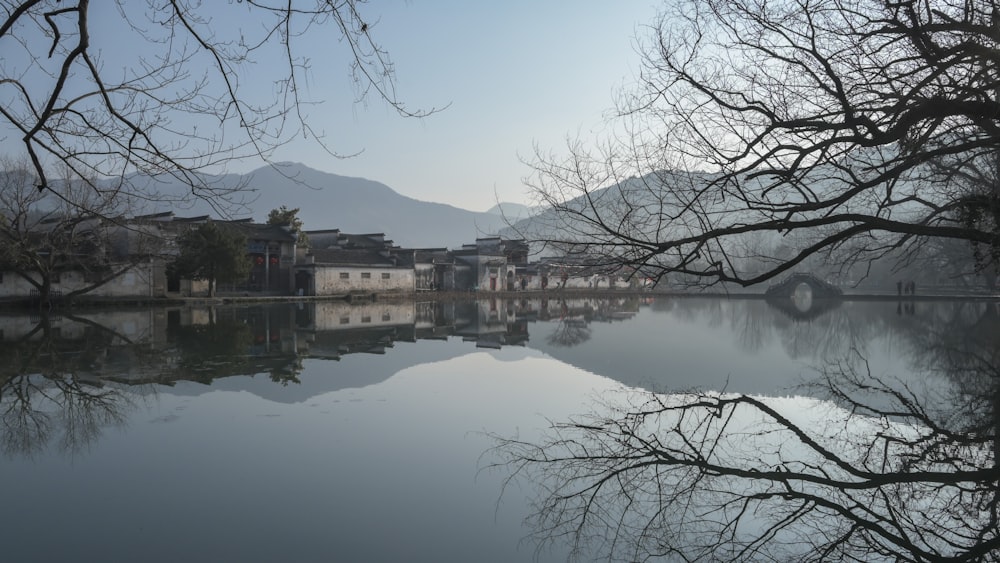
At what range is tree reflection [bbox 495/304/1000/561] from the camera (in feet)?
9.75

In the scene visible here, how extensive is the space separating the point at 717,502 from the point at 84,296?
25.1 meters

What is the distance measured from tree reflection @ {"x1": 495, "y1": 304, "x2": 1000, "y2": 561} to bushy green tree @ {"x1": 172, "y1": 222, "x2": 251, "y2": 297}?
23.2 meters

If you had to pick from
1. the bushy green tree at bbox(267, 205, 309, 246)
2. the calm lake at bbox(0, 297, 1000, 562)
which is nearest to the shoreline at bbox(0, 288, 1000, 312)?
the bushy green tree at bbox(267, 205, 309, 246)

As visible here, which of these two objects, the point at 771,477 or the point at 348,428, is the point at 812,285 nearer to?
the point at 771,477

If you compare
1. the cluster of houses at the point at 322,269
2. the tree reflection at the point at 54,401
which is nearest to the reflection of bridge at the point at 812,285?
the cluster of houses at the point at 322,269

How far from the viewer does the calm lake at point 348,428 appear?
9.62 ft

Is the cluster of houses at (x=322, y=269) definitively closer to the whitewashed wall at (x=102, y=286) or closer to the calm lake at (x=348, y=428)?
the whitewashed wall at (x=102, y=286)

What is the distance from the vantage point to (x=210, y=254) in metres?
25.6

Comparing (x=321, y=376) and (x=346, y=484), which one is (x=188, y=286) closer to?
(x=321, y=376)

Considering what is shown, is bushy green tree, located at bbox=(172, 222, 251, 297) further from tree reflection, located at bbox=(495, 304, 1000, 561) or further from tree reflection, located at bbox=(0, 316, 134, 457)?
tree reflection, located at bbox=(495, 304, 1000, 561)

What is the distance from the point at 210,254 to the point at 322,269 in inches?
321

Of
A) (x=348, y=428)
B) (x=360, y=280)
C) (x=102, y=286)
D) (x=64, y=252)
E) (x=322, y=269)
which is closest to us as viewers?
(x=348, y=428)

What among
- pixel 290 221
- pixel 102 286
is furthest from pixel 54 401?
pixel 290 221

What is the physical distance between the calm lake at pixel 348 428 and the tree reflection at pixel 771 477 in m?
0.04
